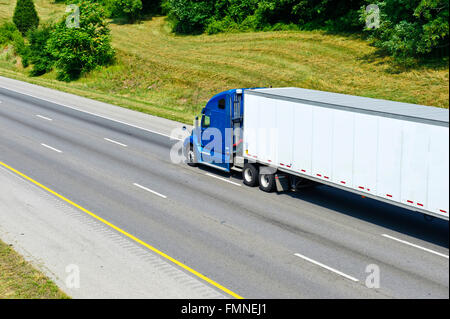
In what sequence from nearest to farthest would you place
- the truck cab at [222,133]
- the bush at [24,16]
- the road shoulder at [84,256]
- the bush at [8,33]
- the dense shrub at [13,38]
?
the road shoulder at [84,256] → the truck cab at [222,133] → the dense shrub at [13,38] → the bush at [8,33] → the bush at [24,16]

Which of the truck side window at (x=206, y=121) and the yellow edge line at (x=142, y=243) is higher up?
the truck side window at (x=206, y=121)

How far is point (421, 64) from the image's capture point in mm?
36156

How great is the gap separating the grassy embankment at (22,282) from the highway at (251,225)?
3378 millimetres

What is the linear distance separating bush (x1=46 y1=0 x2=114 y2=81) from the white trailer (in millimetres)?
38382

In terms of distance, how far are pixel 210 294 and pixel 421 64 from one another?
1161 inches

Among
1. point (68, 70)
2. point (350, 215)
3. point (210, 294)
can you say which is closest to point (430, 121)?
point (350, 215)

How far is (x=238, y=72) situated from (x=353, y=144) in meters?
30.4

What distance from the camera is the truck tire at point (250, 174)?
20297 mm

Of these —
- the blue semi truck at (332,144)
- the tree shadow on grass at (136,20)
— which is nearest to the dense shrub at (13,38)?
the tree shadow on grass at (136,20)

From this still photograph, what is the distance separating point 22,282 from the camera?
42.7ft

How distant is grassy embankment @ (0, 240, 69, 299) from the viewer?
1238 centimetres

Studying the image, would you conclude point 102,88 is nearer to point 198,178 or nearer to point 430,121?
point 198,178

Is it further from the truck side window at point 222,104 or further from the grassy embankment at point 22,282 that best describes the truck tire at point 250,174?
the grassy embankment at point 22,282

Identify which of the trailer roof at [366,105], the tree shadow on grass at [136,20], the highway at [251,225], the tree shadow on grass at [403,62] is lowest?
the highway at [251,225]
